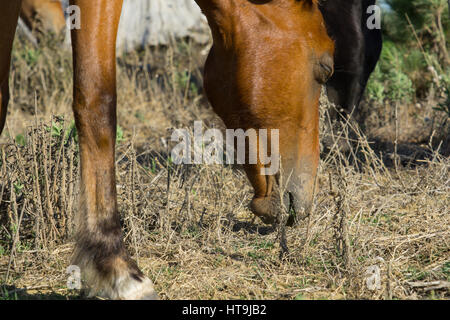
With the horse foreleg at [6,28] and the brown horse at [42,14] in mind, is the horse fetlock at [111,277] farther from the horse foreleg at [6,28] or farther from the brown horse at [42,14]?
the brown horse at [42,14]

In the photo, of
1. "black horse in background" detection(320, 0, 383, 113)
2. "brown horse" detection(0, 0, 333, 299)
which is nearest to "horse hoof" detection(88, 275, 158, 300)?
"brown horse" detection(0, 0, 333, 299)

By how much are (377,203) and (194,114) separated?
2.67 meters

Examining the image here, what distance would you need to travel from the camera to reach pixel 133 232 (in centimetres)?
271

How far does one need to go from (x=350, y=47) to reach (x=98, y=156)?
2.36m

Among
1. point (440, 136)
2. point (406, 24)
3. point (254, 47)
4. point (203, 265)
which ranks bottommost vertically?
point (203, 265)

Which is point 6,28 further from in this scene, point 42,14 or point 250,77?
point 42,14

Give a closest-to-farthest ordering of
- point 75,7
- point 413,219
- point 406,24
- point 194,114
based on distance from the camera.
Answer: point 75,7 < point 413,219 < point 194,114 < point 406,24

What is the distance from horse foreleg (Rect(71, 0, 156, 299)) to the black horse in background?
184cm

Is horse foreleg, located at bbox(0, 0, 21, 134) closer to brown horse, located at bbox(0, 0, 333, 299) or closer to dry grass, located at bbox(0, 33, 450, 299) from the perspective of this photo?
brown horse, located at bbox(0, 0, 333, 299)

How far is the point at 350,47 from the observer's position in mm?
4098

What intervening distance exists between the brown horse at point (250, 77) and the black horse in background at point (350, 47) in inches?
46.5

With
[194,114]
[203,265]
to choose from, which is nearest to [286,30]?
[203,265]

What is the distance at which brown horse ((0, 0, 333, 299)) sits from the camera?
232cm

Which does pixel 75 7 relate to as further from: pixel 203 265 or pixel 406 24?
pixel 406 24
